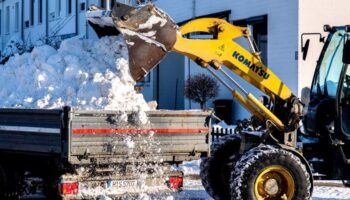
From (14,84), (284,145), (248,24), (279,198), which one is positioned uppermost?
(248,24)

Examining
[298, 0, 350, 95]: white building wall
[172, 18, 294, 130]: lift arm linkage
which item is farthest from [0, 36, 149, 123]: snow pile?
[298, 0, 350, 95]: white building wall

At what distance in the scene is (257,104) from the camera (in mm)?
10156

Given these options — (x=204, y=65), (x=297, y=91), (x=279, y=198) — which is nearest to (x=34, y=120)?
(x=204, y=65)

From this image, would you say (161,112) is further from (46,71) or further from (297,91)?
(297,91)

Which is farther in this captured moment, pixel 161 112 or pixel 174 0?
pixel 174 0

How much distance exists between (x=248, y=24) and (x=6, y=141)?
1391 centimetres

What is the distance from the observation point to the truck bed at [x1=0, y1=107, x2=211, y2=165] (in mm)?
8617

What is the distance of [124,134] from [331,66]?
11.2 ft

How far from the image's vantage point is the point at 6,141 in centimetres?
946

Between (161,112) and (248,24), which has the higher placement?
(248,24)

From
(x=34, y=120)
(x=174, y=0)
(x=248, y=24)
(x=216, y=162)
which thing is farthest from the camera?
(x=174, y=0)

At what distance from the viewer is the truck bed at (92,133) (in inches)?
339

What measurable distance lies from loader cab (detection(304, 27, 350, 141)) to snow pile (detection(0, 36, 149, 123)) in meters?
2.71

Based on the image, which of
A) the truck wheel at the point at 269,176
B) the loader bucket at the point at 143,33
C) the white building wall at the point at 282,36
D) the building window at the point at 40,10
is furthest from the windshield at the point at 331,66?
the building window at the point at 40,10
